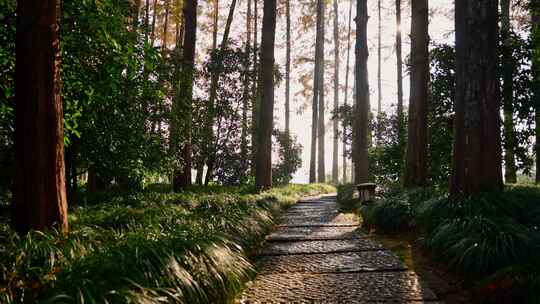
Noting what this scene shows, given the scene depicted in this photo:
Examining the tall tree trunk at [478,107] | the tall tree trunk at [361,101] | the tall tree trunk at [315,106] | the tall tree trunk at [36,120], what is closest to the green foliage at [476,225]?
the tall tree trunk at [478,107]

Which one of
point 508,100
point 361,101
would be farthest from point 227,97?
point 508,100

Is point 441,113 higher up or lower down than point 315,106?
lower down

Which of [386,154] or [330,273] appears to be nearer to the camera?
[330,273]

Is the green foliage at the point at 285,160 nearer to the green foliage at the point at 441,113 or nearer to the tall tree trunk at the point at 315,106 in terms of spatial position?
the tall tree trunk at the point at 315,106

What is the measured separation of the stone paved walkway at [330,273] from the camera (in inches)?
125

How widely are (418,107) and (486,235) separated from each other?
571 centimetres

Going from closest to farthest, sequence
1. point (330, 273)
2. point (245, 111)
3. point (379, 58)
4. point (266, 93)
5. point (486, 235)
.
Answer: point (486, 235) → point (330, 273) → point (266, 93) → point (245, 111) → point (379, 58)

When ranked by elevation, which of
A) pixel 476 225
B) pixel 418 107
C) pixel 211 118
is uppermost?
pixel 211 118

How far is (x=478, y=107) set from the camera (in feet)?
18.4

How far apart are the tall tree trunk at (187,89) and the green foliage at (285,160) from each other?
809cm

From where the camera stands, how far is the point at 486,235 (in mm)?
3674

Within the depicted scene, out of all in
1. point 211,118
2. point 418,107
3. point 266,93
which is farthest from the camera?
point 211,118

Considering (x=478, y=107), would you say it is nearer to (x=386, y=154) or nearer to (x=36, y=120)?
(x=36, y=120)

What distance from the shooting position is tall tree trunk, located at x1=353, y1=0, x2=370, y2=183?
43.1ft
